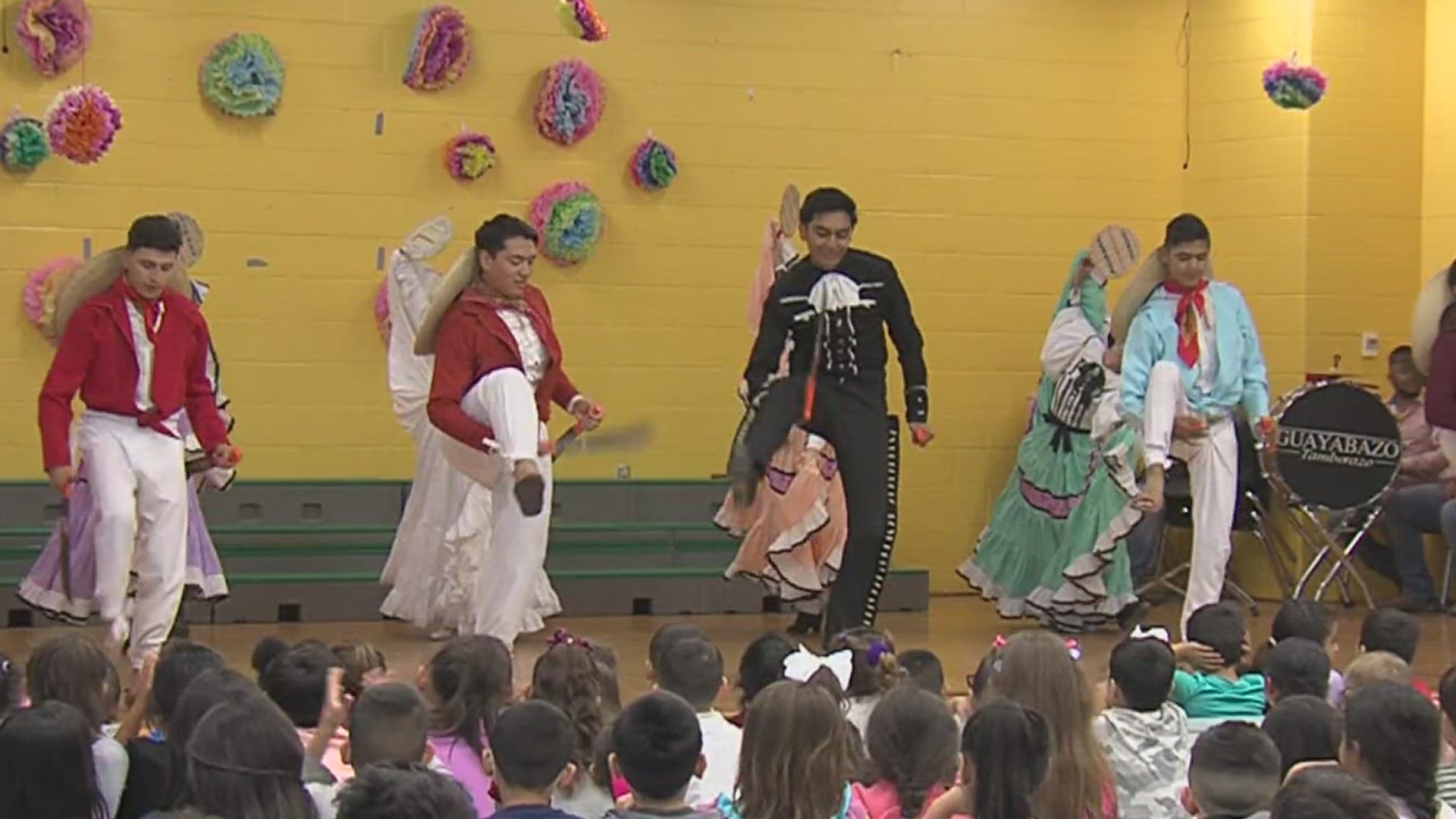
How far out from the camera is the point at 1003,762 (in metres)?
3.95

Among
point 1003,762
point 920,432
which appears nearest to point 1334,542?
point 920,432

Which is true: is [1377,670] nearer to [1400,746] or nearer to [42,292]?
[1400,746]

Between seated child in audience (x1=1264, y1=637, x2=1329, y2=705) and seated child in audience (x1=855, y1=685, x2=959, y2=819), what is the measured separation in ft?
3.74

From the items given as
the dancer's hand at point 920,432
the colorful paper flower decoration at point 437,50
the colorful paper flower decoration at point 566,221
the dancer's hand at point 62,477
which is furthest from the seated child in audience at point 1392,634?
the colorful paper flower decoration at point 437,50

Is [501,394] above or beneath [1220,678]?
above

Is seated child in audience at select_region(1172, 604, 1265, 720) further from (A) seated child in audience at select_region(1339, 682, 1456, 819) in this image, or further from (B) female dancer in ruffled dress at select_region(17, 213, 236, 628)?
(B) female dancer in ruffled dress at select_region(17, 213, 236, 628)

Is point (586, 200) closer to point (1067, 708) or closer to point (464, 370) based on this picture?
point (464, 370)

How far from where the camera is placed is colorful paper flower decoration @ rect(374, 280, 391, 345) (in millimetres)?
10297

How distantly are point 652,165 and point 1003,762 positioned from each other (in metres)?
6.95

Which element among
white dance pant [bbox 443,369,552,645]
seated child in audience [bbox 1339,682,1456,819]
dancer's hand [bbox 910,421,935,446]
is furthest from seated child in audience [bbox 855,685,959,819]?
dancer's hand [bbox 910,421,935,446]

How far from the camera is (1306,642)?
5.41 m

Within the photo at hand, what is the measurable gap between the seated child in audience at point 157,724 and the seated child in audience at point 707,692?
926mm

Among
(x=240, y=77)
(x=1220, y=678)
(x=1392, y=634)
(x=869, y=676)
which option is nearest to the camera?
(x=869, y=676)

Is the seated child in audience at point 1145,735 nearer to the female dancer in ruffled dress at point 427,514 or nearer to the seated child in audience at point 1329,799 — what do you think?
the seated child in audience at point 1329,799
